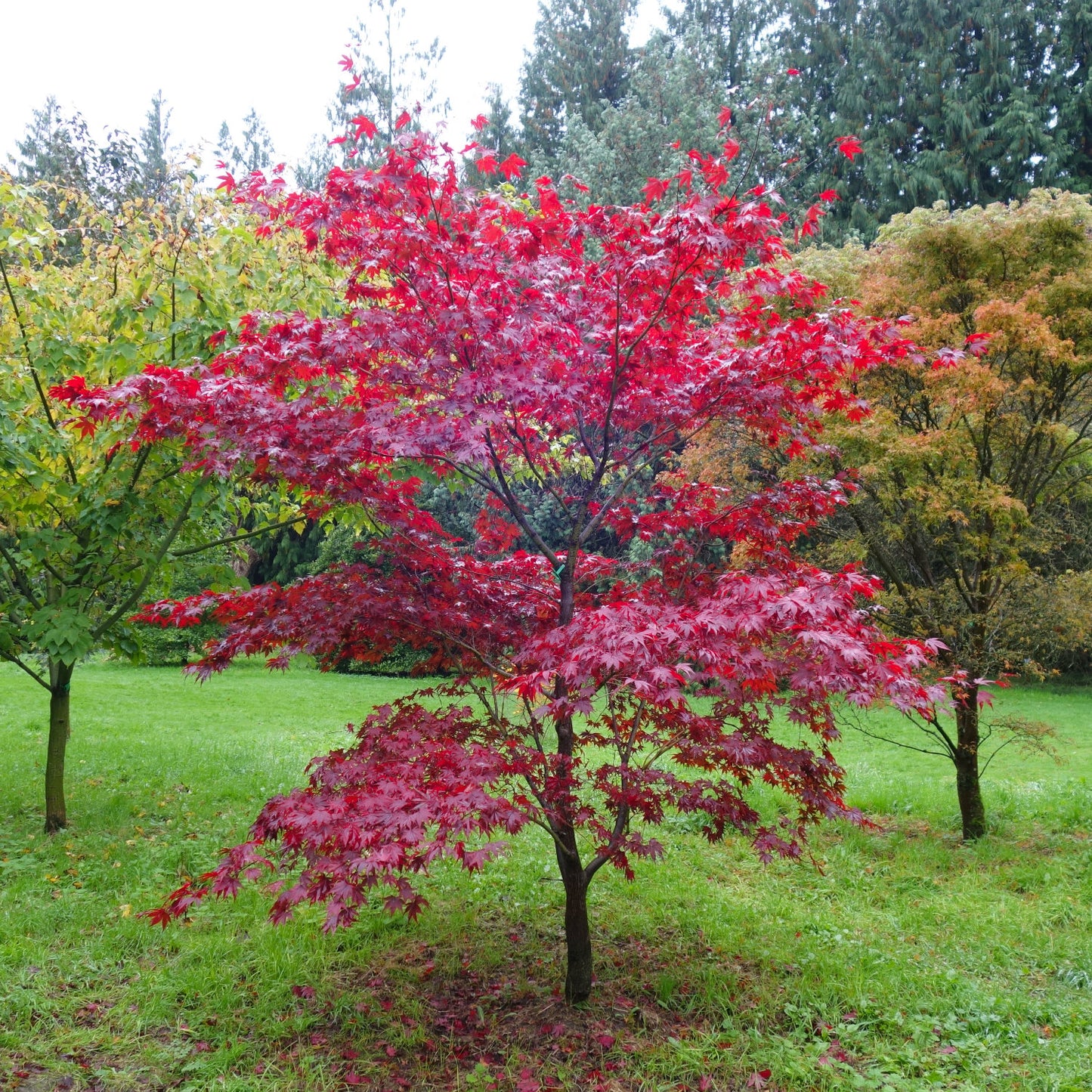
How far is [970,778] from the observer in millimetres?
6117

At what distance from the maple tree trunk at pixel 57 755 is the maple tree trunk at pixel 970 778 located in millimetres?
6239

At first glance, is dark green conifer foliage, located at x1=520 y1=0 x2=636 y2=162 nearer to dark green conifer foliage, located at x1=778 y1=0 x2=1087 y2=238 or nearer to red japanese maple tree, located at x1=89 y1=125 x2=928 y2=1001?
dark green conifer foliage, located at x1=778 y1=0 x2=1087 y2=238

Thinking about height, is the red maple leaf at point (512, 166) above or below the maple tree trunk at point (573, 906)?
above

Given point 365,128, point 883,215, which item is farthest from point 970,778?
point 883,215

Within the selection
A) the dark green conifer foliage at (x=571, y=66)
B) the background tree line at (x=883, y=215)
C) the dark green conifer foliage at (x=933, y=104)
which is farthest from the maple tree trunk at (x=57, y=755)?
the dark green conifer foliage at (x=571, y=66)

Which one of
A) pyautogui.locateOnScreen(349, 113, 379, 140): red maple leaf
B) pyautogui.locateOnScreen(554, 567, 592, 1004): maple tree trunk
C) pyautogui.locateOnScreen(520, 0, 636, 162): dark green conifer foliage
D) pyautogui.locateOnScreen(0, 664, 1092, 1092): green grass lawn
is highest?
pyautogui.locateOnScreen(520, 0, 636, 162): dark green conifer foliage

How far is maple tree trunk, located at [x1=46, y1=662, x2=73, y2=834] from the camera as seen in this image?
220 inches

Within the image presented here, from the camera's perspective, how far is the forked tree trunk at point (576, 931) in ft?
12.2

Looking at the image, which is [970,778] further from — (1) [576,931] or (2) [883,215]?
(2) [883,215]

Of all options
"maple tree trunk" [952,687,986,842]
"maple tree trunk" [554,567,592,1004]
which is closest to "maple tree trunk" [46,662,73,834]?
"maple tree trunk" [554,567,592,1004]

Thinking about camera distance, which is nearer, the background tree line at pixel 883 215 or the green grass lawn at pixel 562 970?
the green grass lawn at pixel 562 970

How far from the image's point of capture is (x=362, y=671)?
17.4 metres

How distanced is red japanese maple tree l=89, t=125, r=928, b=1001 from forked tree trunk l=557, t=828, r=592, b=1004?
1cm

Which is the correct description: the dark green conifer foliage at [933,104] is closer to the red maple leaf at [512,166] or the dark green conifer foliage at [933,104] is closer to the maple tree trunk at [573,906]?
the red maple leaf at [512,166]
